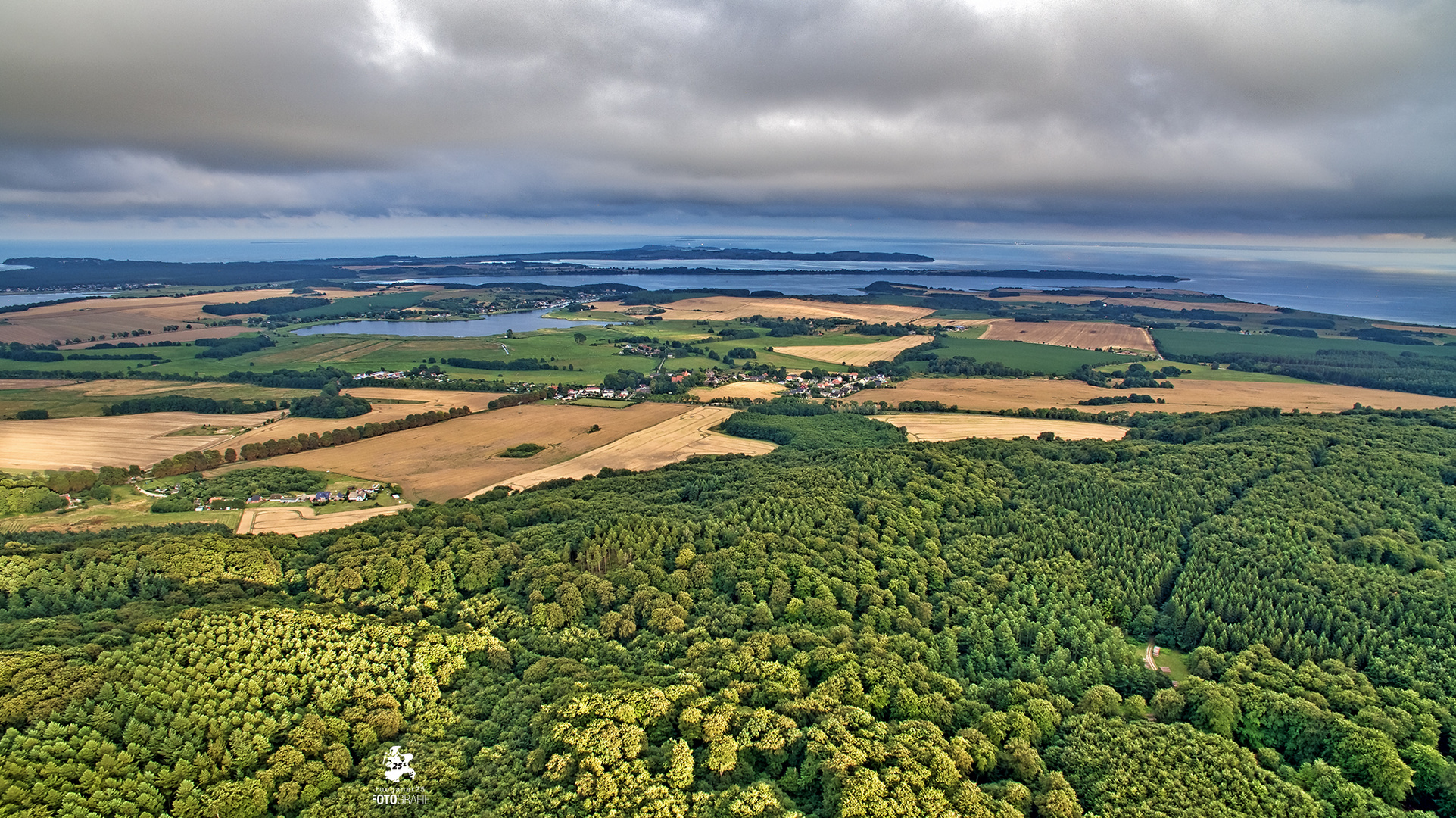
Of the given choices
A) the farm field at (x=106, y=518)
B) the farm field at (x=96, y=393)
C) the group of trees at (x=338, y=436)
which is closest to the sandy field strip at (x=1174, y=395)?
the group of trees at (x=338, y=436)

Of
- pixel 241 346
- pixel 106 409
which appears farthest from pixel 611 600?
pixel 241 346

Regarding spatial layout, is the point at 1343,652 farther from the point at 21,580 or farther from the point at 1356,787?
the point at 21,580

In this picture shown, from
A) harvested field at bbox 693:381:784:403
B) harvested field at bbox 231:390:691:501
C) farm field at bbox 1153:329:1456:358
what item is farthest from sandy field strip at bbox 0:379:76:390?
farm field at bbox 1153:329:1456:358

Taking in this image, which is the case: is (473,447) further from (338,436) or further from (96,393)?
(96,393)

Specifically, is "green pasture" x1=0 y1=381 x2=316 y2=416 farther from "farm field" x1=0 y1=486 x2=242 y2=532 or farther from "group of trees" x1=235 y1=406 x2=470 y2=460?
"farm field" x1=0 y1=486 x2=242 y2=532

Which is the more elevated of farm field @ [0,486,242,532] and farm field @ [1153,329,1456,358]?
farm field @ [1153,329,1456,358]

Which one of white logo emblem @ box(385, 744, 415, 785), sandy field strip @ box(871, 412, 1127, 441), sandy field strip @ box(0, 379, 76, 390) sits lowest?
white logo emblem @ box(385, 744, 415, 785)
